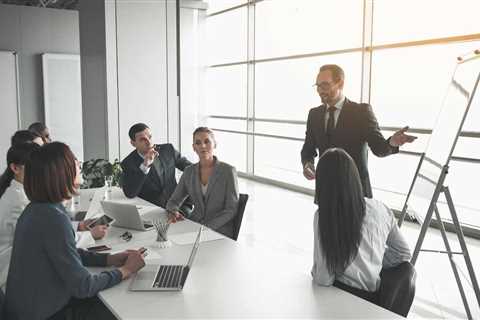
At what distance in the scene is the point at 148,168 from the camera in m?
3.98

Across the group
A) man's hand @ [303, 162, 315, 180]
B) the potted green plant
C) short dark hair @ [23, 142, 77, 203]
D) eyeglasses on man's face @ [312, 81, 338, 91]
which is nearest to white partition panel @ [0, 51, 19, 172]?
the potted green plant

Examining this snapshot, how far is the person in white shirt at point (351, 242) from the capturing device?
1.94 metres

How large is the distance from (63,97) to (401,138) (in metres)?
7.93

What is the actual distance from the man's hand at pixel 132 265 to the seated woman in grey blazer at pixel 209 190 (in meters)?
0.97

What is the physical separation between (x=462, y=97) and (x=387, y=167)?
36.4ft

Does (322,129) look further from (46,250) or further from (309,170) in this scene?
(46,250)

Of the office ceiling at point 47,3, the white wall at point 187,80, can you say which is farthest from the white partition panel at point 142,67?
the office ceiling at point 47,3

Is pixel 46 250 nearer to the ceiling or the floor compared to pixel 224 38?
nearer to the floor

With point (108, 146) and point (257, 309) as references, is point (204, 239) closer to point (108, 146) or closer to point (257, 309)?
point (257, 309)

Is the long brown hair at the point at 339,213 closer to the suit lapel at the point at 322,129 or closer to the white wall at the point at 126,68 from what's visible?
the suit lapel at the point at 322,129

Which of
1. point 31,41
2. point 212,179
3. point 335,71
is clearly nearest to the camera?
point 212,179

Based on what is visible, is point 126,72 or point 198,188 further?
point 126,72

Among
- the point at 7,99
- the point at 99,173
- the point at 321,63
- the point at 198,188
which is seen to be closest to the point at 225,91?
the point at 321,63

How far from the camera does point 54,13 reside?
9430 millimetres
